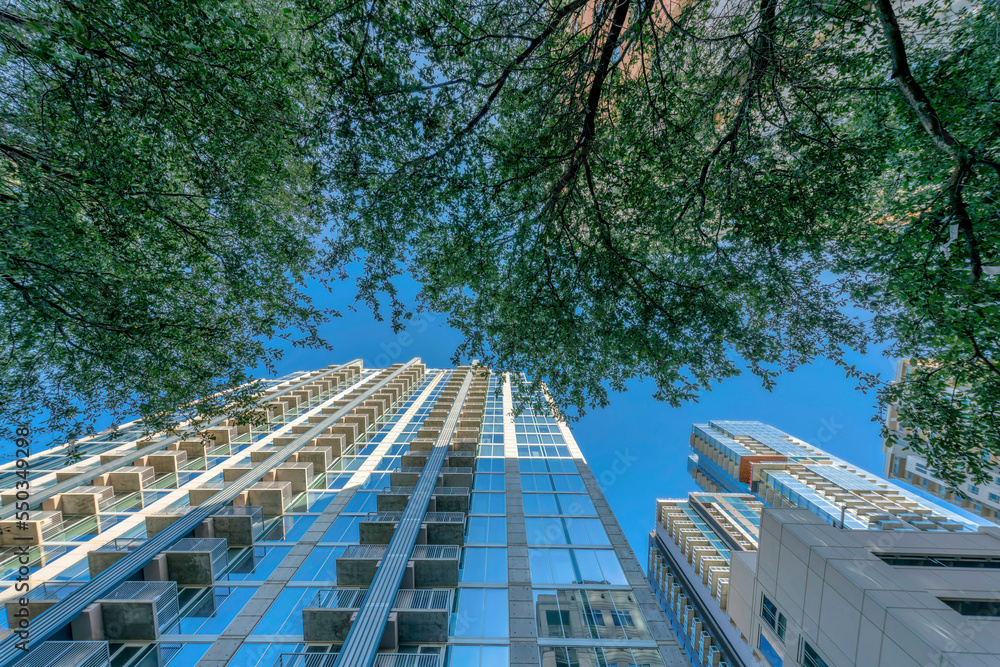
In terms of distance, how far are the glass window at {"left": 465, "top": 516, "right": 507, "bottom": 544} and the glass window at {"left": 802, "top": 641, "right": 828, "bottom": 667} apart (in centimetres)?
1019

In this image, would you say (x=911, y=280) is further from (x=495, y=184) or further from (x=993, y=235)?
(x=495, y=184)

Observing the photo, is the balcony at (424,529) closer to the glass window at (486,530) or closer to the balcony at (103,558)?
the glass window at (486,530)

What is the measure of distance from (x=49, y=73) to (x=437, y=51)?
269 inches

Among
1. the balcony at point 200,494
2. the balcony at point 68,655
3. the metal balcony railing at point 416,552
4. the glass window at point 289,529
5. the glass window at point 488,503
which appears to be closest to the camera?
the balcony at point 68,655

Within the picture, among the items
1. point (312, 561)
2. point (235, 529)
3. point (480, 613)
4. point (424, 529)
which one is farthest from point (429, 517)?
point (235, 529)

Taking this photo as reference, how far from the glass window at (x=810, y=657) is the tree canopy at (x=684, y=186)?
7.96m

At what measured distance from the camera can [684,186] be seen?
7.51m

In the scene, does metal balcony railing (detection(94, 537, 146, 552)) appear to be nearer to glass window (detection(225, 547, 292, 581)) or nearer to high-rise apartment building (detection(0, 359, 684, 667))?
high-rise apartment building (detection(0, 359, 684, 667))

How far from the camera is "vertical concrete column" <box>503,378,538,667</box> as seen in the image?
10.1 m

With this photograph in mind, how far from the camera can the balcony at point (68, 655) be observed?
27.1ft

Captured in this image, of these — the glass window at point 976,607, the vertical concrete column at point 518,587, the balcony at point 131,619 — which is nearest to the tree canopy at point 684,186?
the vertical concrete column at point 518,587

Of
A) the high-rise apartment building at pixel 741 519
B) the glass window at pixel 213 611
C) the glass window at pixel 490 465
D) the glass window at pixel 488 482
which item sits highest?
the glass window at pixel 490 465

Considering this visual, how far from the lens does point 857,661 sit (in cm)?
878

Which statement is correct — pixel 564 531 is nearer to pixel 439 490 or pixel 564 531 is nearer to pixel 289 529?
pixel 439 490
